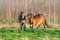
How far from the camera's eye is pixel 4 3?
2414 centimetres

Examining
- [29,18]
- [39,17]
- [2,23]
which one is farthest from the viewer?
[2,23]

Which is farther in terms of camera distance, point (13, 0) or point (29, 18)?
point (13, 0)

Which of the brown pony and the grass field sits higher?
the brown pony

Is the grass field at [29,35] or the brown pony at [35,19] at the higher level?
the brown pony at [35,19]

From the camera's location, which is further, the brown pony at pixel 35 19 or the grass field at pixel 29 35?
the brown pony at pixel 35 19

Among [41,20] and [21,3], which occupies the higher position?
[21,3]

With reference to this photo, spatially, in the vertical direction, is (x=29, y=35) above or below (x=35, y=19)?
below

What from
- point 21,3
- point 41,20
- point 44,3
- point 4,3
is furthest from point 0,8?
point 41,20

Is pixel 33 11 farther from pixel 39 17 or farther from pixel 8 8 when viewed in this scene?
pixel 39 17

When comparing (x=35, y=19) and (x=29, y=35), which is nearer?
(x=29, y=35)

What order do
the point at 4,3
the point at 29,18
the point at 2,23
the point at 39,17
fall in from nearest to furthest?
the point at 29,18, the point at 39,17, the point at 2,23, the point at 4,3

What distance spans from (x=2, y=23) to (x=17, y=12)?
192 centimetres

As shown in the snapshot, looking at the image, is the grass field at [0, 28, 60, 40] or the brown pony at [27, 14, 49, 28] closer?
the grass field at [0, 28, 60, 40]

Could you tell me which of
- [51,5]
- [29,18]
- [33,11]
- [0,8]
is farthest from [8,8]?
[29,18]
